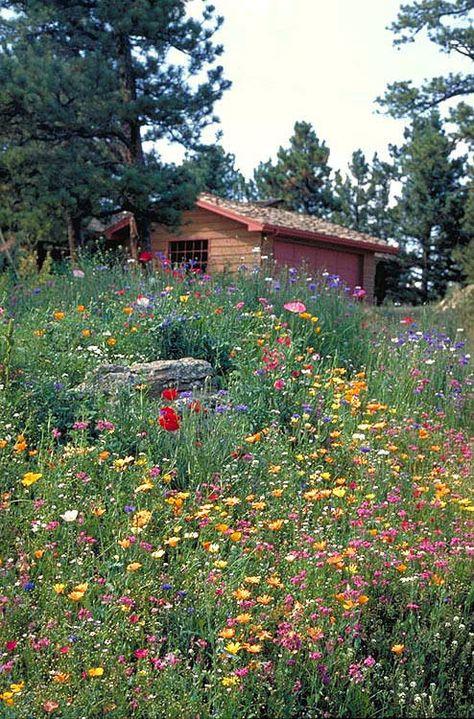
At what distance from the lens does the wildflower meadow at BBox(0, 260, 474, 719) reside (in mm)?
2881

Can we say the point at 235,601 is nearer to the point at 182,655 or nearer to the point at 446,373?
the point at 182,655

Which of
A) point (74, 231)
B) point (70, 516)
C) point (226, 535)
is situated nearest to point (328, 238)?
point (74, 231)

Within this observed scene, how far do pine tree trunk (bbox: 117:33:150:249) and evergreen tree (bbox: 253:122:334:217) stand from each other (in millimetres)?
16711

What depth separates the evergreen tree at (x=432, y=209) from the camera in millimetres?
27109

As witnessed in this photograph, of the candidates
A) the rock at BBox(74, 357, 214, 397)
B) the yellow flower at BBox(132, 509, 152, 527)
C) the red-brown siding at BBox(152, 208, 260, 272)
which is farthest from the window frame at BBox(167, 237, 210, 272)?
the yellow flower at BBox(132, 509, 152, 527)

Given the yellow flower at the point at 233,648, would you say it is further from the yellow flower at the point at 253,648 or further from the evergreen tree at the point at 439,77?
the evergreen tree at the point at 439,77

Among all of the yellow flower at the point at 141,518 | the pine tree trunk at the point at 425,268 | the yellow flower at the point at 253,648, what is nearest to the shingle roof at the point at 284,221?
the pine tree trunk at the point at 425,268

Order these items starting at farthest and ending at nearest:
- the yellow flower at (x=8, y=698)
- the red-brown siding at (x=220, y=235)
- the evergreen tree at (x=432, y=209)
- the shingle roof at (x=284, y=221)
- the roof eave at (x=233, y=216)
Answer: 1. the evergreen tree at (x=432, y=209)
2. the red-brown siding at (x=220, y=235)
3. the shingle roof at (x=284, y=221)
4. the roof eave at (x=233, y=216)
5. the yellow flower at (x=8, y=698)

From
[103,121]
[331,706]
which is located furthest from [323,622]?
[103,121]

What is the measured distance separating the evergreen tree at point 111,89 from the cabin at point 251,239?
4.01 meters

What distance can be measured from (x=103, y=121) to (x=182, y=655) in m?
14.7

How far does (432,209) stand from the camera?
90.6 ft

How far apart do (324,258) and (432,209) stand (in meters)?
5.13

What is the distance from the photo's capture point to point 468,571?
3668 mm
